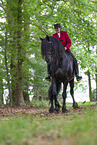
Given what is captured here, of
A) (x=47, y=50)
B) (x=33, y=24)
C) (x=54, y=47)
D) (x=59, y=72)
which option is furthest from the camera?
(x=33, y=24)

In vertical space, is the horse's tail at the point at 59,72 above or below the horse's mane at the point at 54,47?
below

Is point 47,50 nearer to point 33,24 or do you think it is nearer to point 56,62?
point 56,62

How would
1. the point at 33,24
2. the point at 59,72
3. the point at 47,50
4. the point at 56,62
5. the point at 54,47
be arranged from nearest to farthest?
1. the point at 47,50
2. the point at 54,47
3. the point at 56,62
4. the point at 59,72
5. the point at 33,24

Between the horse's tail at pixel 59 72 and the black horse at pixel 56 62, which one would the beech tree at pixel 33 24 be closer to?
the black horse at pixel 56 62

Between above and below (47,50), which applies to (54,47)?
above

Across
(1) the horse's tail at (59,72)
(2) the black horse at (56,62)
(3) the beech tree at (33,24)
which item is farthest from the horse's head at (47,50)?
(3) the beech tree at (33,24)

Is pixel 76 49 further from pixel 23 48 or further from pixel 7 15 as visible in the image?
pixel 7 15

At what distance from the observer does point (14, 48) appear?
548 inches

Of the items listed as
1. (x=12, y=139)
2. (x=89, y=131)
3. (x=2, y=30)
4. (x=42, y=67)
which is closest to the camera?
(x=12, y=139)

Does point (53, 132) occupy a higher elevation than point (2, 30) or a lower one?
lower

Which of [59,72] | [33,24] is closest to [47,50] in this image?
[59,72]

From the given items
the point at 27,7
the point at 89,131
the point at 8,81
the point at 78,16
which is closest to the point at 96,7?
the point at 78,16

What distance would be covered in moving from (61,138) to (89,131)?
42 cm

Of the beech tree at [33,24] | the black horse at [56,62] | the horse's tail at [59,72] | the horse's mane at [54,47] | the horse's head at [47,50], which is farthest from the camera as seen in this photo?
the beech tree at [33,24]
